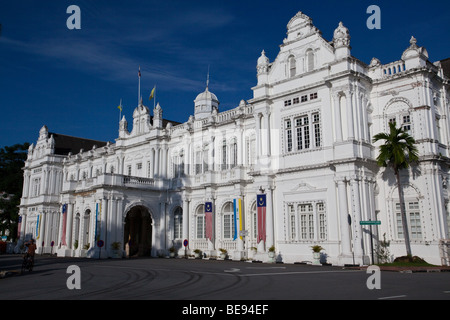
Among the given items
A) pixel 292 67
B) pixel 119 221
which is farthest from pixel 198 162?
pixel 292 67

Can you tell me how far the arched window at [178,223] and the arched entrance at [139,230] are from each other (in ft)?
11.0

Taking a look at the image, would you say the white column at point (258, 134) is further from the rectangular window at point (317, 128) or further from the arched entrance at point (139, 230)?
the arched entrance at point (139, 230)

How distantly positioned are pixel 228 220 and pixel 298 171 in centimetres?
865

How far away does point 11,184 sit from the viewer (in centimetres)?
5959

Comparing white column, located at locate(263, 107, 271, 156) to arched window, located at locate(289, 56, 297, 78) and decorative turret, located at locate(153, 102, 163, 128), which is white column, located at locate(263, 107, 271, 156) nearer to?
arched window, located at locate(289, 56, 297, 78)

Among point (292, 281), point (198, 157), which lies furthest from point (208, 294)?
point (198, 157)

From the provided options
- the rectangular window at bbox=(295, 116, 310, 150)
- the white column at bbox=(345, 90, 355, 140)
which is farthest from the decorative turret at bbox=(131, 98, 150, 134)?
the white column at bbox=(345, 90, 355, 140)

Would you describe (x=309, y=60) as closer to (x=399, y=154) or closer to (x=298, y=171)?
(x=298, y=171)

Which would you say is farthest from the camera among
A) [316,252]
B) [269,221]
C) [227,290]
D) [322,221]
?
[269,221]

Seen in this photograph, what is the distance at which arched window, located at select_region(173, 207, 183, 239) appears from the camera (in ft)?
120

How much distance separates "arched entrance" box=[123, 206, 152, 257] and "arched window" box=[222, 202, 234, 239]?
9523mm

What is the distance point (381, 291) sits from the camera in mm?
11930

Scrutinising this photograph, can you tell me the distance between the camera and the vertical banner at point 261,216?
27.7 meters

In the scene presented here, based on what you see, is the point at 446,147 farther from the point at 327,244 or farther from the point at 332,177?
the point at 327,244
